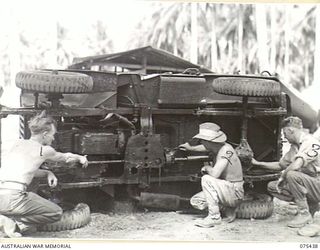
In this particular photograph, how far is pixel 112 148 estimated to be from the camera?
3.02 meters

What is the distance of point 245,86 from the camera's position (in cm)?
299

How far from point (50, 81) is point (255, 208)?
1.51m

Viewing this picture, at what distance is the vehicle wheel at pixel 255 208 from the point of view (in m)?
3.08

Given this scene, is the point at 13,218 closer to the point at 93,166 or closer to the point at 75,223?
the point at 75,223

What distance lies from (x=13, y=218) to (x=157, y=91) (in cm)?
118

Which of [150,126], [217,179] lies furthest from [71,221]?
[217,179]

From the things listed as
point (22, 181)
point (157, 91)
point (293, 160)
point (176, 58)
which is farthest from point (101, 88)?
point (176, 58)

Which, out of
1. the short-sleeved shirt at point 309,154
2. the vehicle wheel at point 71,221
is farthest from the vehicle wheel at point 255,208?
the vehicle wheel at point 71,221

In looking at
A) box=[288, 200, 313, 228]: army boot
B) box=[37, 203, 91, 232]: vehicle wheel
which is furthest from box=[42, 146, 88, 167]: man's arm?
box=[288, 200, 313, 228]: army boot

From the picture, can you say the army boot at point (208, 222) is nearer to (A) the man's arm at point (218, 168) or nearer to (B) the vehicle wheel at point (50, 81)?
(A) the man's arm at point (218, 168)

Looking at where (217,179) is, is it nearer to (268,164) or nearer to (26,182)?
(268,164)

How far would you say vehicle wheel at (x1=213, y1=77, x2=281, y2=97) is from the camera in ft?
9.84

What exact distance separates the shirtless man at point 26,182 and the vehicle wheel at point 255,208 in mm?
1164

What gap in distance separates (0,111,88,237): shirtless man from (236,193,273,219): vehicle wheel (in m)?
1.16
